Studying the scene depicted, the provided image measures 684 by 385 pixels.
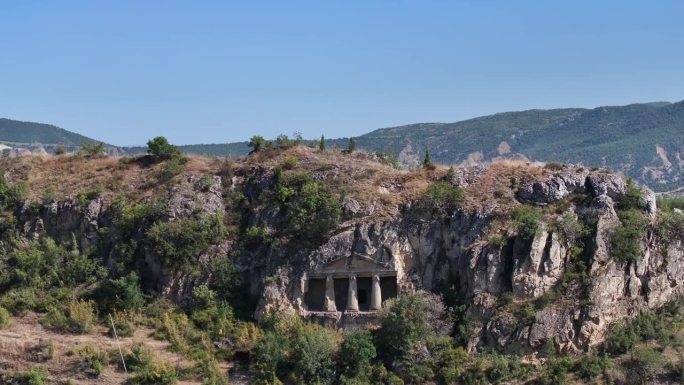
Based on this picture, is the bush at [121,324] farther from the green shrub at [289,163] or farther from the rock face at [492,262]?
the green shrub at [289,163]

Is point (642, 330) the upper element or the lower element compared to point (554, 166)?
lower

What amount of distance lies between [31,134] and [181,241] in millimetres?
116558

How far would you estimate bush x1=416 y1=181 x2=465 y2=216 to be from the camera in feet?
129

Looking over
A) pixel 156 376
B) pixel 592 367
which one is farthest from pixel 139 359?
pixel 592 367

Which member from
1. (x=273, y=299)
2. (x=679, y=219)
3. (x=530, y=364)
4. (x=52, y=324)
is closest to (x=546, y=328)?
(x=530, y=364)

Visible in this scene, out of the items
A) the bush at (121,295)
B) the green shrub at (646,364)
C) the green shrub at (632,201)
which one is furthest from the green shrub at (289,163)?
the green shrub at (646,364)

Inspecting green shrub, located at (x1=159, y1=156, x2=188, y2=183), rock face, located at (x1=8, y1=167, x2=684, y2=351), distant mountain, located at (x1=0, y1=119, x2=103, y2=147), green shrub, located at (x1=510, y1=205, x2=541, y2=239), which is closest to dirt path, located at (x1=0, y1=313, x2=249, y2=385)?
rock face, located at (x1=8, y1=167, x2=684, y2=351)

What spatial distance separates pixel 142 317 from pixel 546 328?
18.6 m

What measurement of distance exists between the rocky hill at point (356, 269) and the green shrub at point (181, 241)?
80 mm

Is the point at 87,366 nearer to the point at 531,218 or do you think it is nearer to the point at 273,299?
the point at 273,299

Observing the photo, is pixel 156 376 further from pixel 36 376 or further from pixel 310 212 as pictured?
pixel 310 212

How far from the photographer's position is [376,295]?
38.4 meters

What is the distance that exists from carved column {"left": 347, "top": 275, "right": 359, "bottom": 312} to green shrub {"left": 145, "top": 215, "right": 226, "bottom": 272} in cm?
748

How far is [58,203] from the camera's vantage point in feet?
148
